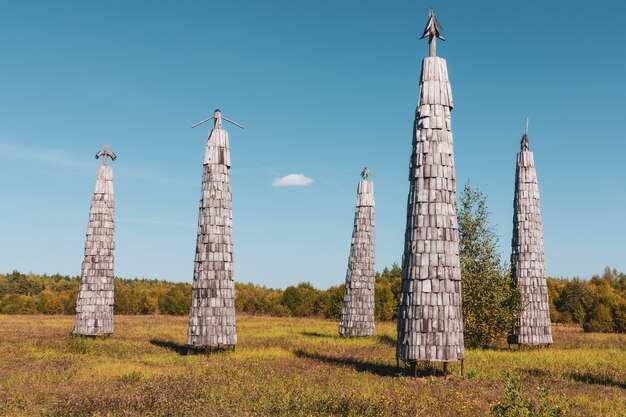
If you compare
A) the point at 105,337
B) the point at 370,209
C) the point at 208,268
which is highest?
the point at 370,209

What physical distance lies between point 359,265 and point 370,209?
10.8 ft

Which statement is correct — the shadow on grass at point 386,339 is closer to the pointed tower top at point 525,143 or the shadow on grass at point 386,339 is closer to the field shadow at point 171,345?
the field shadow at point 171,345

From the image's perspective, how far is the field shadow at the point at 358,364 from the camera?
1759 centimetres

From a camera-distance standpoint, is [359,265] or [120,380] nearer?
[120,380]

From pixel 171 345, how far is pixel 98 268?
701 cm

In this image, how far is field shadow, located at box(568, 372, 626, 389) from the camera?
16422 millimetres

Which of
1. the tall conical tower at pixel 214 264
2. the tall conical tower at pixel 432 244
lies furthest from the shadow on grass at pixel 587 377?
the tall conical tower at pixel 214 264

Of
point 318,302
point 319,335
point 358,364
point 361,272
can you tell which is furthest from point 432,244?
point 318,302

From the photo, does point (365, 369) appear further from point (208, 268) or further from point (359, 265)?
point (359, 265)

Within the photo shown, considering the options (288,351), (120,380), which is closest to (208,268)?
(288,351)

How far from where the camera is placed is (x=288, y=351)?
77.9 feet

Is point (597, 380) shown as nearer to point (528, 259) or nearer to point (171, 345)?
point (528, 259)

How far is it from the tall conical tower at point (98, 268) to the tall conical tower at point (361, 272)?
42.0 feet

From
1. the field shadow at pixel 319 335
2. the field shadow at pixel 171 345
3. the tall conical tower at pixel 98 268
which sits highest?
the tall conical tower at pixel 98 268
